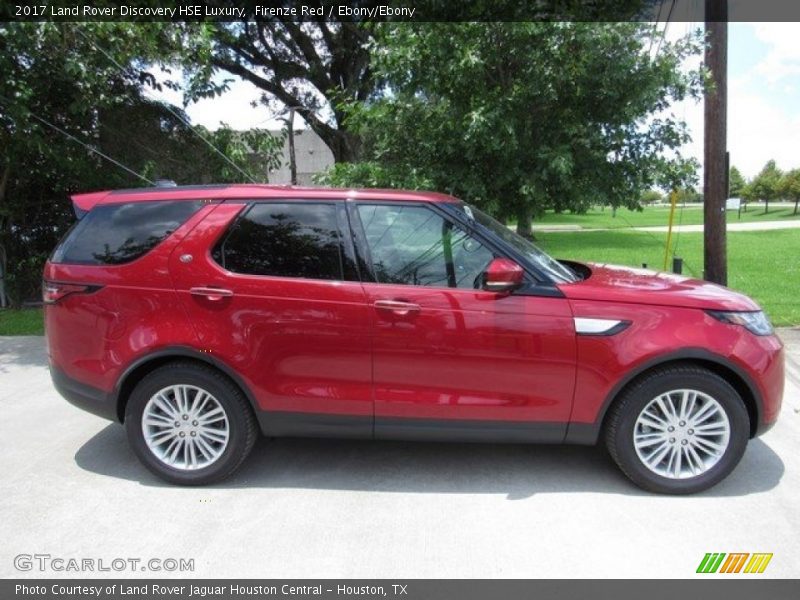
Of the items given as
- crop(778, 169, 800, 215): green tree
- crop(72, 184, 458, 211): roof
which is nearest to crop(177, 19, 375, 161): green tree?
crop(72, 184, 458, 211): roof

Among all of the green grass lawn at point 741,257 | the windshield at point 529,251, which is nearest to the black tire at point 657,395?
the windshield at point 529,251

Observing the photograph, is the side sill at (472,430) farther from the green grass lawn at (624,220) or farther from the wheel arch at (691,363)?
the green grass lawn at (624,220)

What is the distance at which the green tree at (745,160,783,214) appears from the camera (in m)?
62.6

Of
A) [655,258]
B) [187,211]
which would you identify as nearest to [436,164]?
[187,211]

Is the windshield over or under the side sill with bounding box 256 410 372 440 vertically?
over

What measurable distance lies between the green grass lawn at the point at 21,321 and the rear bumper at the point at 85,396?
4.76 meters

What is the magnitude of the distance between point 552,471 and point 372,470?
1.15 meters

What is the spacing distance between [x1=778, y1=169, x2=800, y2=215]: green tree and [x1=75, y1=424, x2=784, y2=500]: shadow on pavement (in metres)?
62.9

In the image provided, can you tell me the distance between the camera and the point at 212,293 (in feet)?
11.3

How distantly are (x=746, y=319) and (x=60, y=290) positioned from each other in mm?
4134

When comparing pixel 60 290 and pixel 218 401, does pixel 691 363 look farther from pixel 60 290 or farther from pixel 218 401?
pixel 60 290

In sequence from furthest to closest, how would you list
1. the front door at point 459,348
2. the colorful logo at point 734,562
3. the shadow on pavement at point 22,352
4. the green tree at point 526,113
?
the shadow on pavement at point 22,352 < the green tree at point 526,113 < the front door at point 459,348 < the colorful logo at point 734,562

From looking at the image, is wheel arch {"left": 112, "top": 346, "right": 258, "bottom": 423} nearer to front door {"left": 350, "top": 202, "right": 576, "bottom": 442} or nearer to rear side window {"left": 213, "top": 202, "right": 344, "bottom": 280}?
rear side window {"left": 213, "top": 202, "right": 344, "bottom": 280}

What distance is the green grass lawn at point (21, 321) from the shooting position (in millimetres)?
7863
